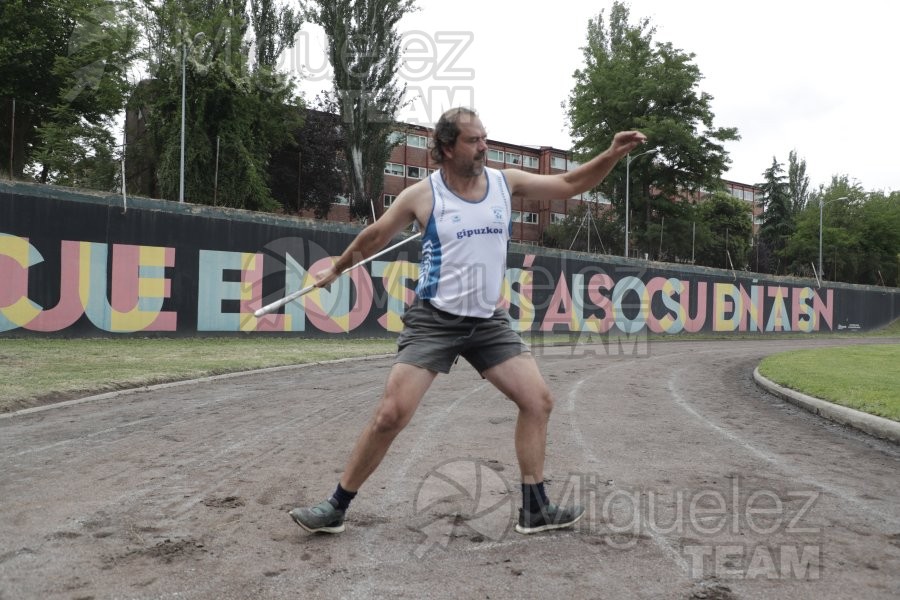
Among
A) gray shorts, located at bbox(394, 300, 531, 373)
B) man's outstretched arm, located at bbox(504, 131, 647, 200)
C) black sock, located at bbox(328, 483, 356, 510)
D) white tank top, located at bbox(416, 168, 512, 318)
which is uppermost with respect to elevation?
man's outstretched arm, located at bbox(504, 131, 647, 200)

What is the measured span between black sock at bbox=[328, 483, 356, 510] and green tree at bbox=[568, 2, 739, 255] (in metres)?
37.5

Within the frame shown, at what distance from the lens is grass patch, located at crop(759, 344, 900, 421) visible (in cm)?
786

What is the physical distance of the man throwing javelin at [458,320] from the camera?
3.27 m

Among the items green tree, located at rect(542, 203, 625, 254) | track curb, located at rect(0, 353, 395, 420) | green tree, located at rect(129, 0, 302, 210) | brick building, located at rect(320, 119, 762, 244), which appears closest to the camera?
track curb, located at rect(0, 353, 395, 420)

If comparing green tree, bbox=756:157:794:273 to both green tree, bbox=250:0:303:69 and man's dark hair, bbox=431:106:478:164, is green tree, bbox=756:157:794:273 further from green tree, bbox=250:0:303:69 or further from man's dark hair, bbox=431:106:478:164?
man's dark hair, bbox=431:106:478:164

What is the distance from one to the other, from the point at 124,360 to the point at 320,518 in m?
9.79

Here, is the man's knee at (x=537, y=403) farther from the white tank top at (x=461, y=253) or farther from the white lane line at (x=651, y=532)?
the white lane line at (x=651, y=532)

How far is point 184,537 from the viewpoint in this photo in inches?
126

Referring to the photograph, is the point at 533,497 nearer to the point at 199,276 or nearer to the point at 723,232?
the point at 199,276

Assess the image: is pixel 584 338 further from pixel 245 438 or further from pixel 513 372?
pixel 513 372

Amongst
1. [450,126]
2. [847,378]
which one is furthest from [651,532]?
[847,378]

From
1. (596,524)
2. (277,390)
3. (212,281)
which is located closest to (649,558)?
(596,524)

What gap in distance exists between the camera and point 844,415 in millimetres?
7375

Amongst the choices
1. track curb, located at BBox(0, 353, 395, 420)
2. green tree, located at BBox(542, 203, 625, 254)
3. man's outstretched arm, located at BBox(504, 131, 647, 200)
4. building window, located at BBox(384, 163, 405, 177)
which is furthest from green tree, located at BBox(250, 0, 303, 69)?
man's outstretched arm, located at BBox(504, 131, 647, 200)
